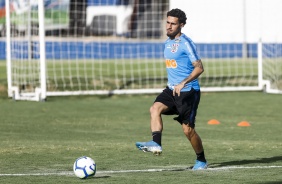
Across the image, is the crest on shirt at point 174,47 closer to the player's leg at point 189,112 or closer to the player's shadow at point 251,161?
the player's leg at point 189,112

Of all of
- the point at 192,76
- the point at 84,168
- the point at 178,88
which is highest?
the point at 192,76

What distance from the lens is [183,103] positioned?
10523mm

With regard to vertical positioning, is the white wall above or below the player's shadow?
above

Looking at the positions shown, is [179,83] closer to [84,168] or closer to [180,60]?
[180,60]

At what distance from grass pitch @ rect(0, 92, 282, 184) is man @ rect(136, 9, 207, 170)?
57 centimetres

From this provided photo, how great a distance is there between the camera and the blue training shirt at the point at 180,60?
10523mm

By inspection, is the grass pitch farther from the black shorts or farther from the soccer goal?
the soccer goal

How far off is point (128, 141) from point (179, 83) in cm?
382

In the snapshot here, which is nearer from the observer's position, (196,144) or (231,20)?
(196,144)

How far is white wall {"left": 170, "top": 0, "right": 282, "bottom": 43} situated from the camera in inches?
1221

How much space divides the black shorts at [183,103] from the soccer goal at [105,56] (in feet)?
36.9

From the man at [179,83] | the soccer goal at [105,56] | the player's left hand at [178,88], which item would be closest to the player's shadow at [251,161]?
the man at [179,83]

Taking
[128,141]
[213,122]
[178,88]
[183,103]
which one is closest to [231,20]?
[213,122]

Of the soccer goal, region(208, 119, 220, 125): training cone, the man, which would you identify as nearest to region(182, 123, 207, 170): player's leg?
the man
